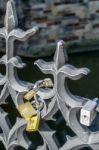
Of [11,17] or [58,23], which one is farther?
[58,23]

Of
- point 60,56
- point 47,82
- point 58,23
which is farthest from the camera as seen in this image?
point 58,23

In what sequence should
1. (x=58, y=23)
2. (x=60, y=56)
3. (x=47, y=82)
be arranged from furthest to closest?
(x=58, y=23) → (x=47, y=82) → (x=60, y=56)

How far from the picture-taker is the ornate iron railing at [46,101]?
1.31m

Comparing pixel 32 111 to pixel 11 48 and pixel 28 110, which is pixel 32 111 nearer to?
pixel 28 110

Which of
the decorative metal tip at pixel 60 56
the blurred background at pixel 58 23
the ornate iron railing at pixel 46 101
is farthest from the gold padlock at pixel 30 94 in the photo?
the blurred background at pixel 58 23

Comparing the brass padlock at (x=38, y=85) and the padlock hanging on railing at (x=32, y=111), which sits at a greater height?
the brass padlock at (x=38, y=85)

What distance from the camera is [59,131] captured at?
3.13 meters

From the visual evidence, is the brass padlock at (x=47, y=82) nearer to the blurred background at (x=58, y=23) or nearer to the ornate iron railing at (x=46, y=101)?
the ornate iron railing at (x=46, y=101)

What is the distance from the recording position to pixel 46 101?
145 cm

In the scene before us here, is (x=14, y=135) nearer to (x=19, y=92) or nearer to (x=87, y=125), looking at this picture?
(x=19, y=92)

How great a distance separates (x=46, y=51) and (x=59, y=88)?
4.45 meters

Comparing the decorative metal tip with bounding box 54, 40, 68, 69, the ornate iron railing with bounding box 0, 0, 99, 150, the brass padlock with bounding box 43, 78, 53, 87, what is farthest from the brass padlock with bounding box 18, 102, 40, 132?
the decorative metal tip with bounding box 54, 40, 68, 69

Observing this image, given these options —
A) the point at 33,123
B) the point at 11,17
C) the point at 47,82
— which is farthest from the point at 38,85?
the point at 11,17

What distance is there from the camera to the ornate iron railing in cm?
131
